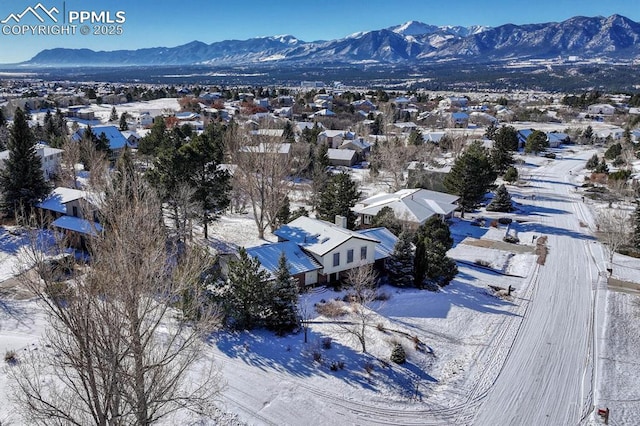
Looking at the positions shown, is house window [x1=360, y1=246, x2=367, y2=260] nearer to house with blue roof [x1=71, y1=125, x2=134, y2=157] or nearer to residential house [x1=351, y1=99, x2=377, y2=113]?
house with blue roof [x1=71, y1=125, x2=134, y2=157]

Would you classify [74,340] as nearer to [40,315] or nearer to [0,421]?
[0,421]

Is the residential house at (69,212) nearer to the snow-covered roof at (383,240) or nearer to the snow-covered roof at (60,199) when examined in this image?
the snow-covered roof at (60,199)

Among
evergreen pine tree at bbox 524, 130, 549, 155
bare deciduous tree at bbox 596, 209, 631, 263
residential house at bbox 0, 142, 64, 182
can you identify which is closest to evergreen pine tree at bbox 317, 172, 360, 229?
bare deciduous tree at bbox 596, 209, 631, 263

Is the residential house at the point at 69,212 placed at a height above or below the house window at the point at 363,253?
above

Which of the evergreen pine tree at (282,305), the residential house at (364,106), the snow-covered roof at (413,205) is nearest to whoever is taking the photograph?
the evergreen pine tree at (282,305)

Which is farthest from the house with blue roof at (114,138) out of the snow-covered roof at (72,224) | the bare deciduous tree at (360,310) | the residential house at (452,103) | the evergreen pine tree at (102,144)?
the residential house at (452,103)

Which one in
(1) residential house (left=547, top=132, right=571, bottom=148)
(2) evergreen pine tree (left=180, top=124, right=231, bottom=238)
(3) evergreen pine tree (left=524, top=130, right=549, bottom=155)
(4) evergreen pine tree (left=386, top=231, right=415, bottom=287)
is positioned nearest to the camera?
(4) evergreen pine tree (left=386, top=231, right=415, bottom=287)

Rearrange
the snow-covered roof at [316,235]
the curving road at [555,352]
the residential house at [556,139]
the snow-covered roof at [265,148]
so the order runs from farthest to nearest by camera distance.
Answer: the residential house at [556,139]
the snow-covered roof at [265,148]
the snow-covered roof at [316,235]
the curving road at [555,352]

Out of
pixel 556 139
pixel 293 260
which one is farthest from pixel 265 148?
pixel 556 139

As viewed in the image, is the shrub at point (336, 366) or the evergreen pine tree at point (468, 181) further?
the evergreen pine tree at point (468, 181)
